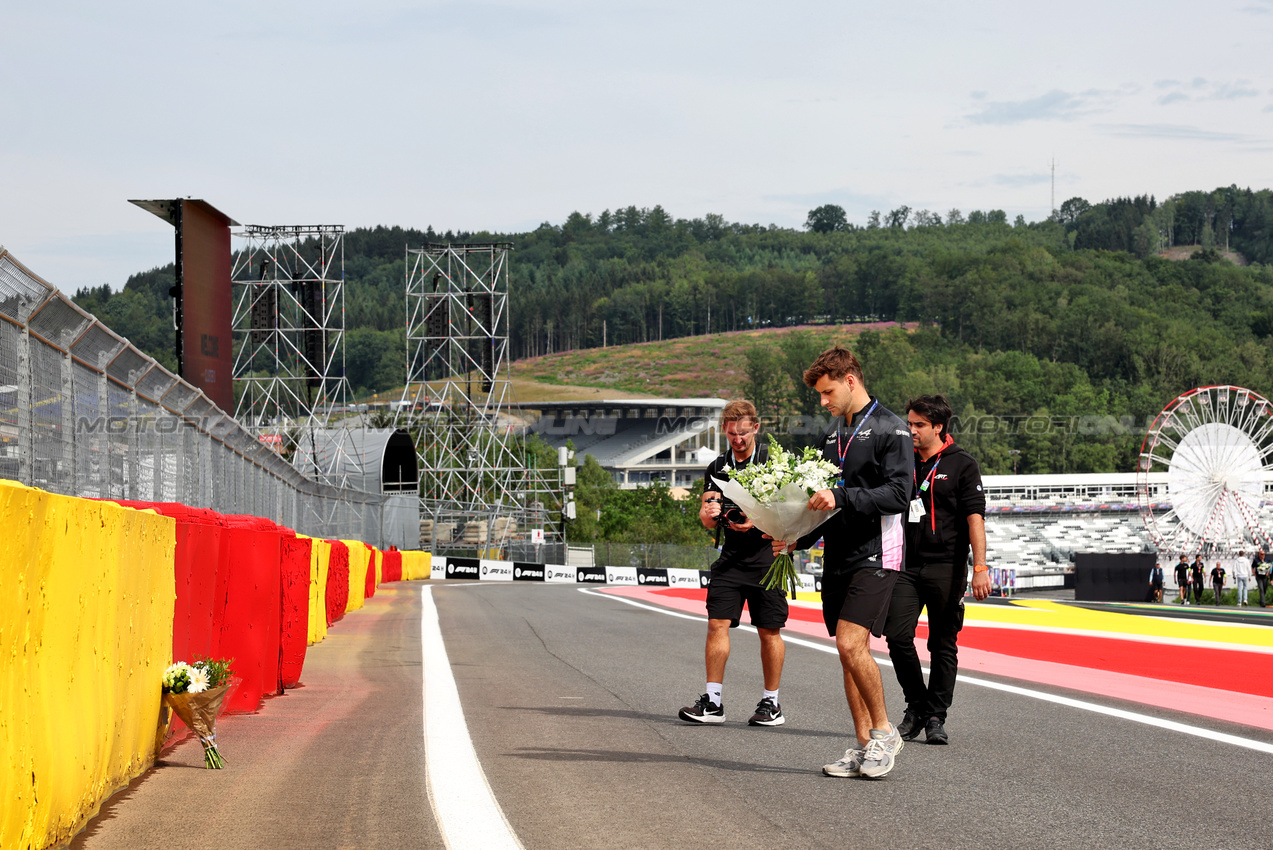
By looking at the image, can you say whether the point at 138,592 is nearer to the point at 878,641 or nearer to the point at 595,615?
the point at 878,641

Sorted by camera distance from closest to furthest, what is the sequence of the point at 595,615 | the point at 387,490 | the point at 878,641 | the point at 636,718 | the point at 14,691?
the point at 14,691 < the point at 636,718 < the point at 878,641 < the point at 595,615 < the point at 387,490

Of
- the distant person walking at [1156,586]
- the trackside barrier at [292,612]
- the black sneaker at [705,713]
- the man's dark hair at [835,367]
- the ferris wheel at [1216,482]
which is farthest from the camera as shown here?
the ferris wheel at [1216,482]

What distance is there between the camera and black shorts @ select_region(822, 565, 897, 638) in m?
6.00

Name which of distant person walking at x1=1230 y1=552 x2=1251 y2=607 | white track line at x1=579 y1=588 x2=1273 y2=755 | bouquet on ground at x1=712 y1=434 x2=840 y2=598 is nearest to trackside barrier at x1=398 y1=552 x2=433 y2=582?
distant person walking at x1=1230 y1=552 x2=1251 y2=607

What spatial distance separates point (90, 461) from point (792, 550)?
4857 mm

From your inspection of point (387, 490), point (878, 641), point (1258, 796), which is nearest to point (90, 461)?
point (1258, 796)

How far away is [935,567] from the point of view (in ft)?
24.9

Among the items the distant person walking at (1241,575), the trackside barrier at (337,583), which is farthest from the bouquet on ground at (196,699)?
the distant person walking at (1241,575)

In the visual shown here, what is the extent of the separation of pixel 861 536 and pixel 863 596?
0.29 m

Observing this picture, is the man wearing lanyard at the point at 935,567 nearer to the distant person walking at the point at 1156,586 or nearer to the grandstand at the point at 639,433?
the distant person walking at the point at 1156,586

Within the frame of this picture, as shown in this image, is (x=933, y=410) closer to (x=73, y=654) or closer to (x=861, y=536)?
(x=861, y=536)

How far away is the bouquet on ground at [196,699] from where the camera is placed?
620 centimetres

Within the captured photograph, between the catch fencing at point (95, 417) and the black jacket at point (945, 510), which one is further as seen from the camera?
the black jacket at point (945, 510)

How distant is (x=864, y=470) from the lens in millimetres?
6156
